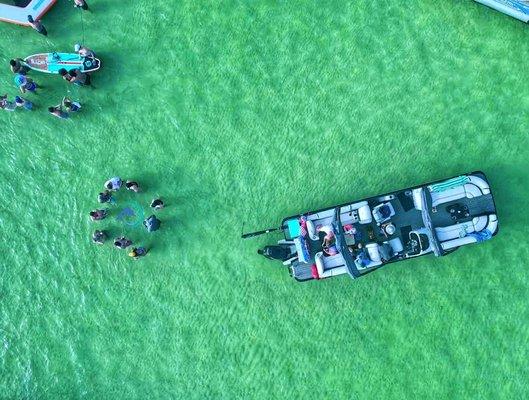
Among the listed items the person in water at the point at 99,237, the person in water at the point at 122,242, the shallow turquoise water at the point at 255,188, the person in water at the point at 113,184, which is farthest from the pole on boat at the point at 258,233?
the person in water at the point at 99,237

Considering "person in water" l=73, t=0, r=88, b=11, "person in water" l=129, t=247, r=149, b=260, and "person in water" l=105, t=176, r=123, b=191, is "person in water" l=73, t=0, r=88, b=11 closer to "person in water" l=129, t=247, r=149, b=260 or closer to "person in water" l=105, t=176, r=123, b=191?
"person in water" l=105, t=176, r=123, b=191

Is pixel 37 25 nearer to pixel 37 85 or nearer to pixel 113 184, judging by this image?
pixel 37 85

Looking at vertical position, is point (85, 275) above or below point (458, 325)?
above

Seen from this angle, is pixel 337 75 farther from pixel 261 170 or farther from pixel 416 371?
pixel 416 371

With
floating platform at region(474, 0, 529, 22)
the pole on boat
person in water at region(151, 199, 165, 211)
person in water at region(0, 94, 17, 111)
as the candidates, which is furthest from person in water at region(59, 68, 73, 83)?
floating platform at region(474, 0, 529, 22)

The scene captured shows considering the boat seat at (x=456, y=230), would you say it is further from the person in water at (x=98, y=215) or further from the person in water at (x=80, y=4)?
the person in water at (x=80, y=4)

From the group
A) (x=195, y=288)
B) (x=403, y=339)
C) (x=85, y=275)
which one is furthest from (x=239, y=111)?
(x=403, y=339)

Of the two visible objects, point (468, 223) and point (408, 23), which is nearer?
point (468, 223)

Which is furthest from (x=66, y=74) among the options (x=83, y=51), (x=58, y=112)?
(x=58, y=112)
